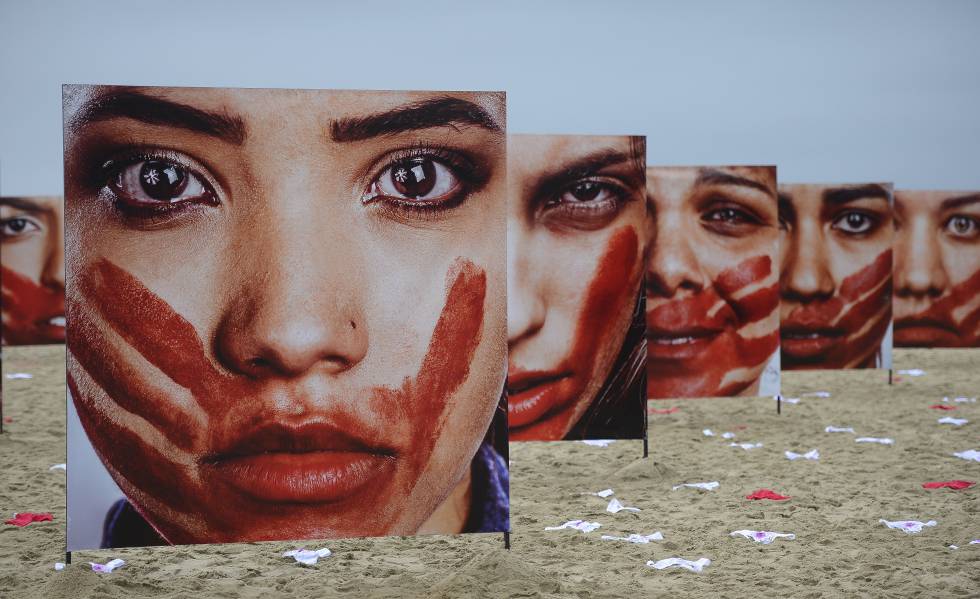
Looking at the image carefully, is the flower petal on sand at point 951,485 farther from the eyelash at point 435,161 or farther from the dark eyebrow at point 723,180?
the eyelash at point 435,161

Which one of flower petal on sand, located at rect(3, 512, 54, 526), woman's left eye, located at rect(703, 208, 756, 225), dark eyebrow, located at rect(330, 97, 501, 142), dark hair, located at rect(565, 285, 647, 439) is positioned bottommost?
flower petal on sand, located at rect(3, 512, 54, 526)

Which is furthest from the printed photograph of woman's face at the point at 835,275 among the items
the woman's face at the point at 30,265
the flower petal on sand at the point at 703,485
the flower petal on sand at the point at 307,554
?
the woman's face at the point at 30,265

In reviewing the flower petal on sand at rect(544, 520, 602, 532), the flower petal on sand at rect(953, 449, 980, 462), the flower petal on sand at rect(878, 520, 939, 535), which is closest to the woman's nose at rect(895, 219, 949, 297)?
the flower petal on sand at rect(953, 449, 980, 462)

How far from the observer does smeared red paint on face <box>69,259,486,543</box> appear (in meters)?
3.50

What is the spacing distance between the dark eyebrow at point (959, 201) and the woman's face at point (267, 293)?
34.5ft

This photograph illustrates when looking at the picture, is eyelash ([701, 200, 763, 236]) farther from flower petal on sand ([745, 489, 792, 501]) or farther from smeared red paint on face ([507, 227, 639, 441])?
flower petal on sand ([745, 489, 792, 501])

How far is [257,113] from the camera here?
11.5 feet

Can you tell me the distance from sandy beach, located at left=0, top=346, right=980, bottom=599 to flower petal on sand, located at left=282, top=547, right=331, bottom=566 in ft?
0.20

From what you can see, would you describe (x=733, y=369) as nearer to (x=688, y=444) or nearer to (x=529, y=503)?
(x=688, y=444)

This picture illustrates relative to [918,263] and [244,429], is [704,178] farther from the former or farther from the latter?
[918,263]

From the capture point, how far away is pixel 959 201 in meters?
12.4

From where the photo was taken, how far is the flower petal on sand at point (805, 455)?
6.99 m

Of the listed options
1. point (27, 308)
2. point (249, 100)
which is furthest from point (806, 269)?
point (27, 308)

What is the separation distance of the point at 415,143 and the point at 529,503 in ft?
9.64
